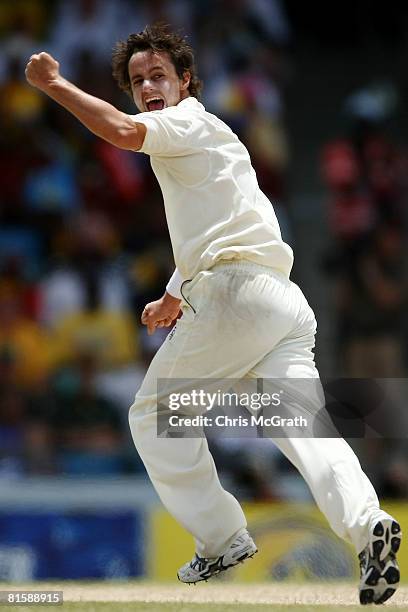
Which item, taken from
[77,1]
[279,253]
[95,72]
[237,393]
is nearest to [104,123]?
[279,253]

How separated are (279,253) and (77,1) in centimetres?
800

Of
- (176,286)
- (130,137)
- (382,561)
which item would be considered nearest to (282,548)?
(176,286)

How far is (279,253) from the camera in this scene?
4633 millimetres

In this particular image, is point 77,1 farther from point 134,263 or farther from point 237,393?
point 237,393

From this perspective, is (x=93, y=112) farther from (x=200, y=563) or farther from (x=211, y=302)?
(x=200, y=563)

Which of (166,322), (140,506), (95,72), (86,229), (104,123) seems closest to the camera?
(104,123)

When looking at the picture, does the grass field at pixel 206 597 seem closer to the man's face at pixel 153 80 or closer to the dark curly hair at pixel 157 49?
the man's face at pixel 153 80

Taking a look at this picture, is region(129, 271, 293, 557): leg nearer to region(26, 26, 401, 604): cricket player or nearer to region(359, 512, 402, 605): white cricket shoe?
region(26, 26, 401, 604): cricket player

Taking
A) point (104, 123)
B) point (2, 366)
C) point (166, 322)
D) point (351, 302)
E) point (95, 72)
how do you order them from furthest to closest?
1. point (95, 72)
2. point (351, 302)
3. point (2, 366)
4. point (166, 322)
5. point (104, 123)

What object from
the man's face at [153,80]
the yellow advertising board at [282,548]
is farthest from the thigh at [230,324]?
the yellow advertising board at [282,548]

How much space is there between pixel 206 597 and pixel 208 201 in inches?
60.7

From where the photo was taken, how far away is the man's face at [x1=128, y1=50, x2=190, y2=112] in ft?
15.6

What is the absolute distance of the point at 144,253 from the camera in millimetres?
10555

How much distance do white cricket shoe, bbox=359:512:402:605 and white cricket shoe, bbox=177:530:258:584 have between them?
2.31 ft
